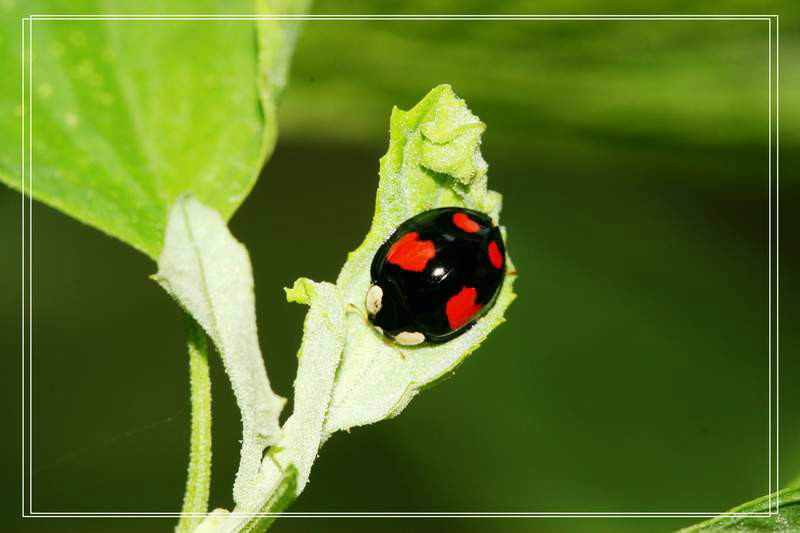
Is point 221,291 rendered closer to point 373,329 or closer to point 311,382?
point 311,382

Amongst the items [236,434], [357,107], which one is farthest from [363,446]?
[357,107]

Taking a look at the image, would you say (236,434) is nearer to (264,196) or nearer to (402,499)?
(402,499)

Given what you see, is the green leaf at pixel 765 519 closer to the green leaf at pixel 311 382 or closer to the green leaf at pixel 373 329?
the green leaf at pixel 373 329

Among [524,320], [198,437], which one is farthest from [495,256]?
[524,320]

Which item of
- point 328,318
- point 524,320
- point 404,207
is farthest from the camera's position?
point 524,320

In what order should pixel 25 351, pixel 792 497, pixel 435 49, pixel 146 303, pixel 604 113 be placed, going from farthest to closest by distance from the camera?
pixel 146 303, pixel 25 351, pixel 604 113, pixel 435 49, pixel 792 497

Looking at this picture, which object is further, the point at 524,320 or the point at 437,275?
the point at 524,320
